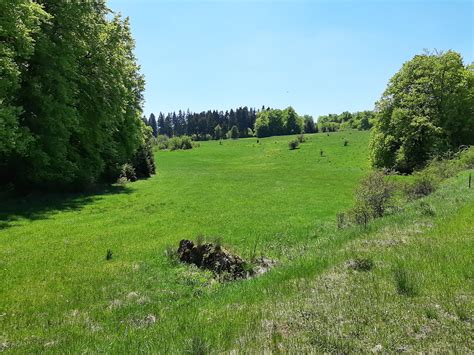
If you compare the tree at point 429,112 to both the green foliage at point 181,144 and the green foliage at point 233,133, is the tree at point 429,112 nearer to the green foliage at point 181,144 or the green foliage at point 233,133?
the green foliage at point 181,144

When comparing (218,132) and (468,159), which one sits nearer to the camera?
(468,159)

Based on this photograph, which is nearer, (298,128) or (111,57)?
(111,57)

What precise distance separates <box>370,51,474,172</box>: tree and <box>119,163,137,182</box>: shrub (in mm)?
35724

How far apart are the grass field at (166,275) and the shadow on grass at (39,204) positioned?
0.11m

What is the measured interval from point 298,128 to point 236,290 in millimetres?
182458

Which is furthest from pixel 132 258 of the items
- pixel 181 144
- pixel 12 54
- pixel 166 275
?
pixel 181 144

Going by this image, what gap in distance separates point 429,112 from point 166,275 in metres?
51.3

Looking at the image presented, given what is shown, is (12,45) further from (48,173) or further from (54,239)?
(54,239)

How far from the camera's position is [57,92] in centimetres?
3127

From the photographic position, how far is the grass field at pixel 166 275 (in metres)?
6.96

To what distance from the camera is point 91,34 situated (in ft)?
120

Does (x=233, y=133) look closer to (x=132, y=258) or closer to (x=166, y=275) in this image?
(x=132, y=258)

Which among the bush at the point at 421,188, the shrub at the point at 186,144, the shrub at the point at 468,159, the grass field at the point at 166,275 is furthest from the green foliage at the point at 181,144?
the bush at the point at 421,188

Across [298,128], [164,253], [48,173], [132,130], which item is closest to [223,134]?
[298,128]
